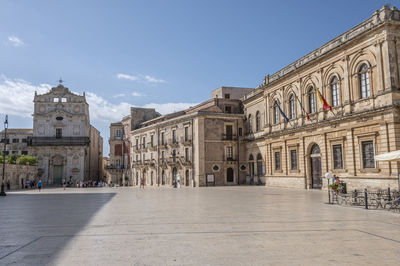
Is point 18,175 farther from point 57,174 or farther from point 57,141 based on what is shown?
point 57,141

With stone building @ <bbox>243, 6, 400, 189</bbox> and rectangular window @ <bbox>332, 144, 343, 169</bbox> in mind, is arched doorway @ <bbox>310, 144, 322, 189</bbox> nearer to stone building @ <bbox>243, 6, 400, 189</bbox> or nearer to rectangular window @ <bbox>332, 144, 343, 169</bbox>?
stone building @ <bbox>243, 6, 400, 189</bbox>

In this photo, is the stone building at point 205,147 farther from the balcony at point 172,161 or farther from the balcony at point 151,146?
the balcony at point 151,146

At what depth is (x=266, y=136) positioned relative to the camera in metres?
35.4

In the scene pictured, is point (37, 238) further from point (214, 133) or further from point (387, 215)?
point (214, 133)

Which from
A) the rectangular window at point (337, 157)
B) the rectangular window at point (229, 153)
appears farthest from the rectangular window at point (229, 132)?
the rectangular window at point (337, 157)

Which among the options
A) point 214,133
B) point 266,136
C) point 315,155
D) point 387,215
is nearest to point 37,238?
point 387,215

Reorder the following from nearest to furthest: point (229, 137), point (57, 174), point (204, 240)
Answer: point (204, 240) → point (229, 137) → point (57, 174)

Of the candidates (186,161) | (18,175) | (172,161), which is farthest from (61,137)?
(186,161)

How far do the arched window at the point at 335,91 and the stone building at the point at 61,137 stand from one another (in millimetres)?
43012

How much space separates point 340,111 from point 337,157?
3.45 metres

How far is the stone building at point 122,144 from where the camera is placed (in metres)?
59.6

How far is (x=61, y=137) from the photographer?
58500 millimetres

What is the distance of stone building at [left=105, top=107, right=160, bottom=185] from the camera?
2346 inches

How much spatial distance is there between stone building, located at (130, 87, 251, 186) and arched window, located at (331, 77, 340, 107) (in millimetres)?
17722
